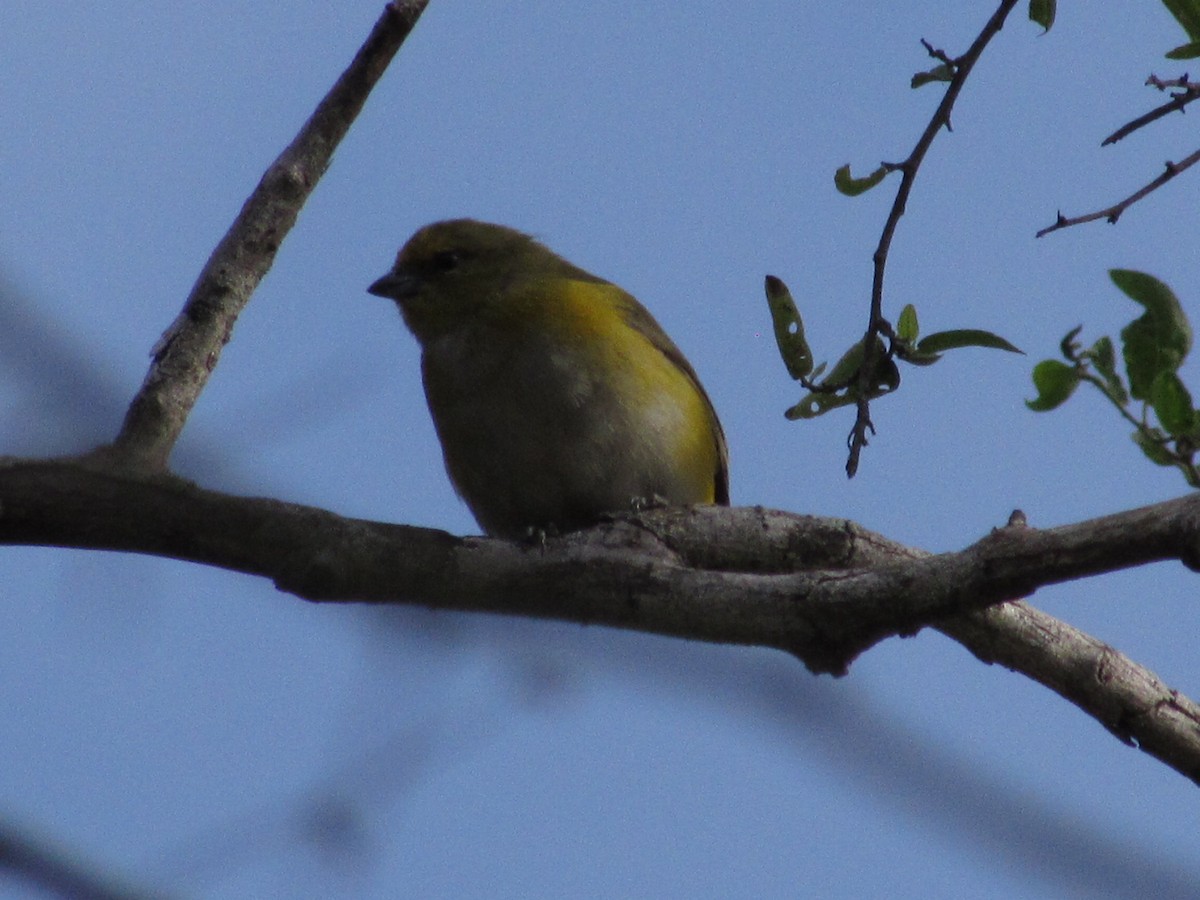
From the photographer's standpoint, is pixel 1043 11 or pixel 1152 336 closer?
pixel 1152 336

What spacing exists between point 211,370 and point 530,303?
3.07 meters

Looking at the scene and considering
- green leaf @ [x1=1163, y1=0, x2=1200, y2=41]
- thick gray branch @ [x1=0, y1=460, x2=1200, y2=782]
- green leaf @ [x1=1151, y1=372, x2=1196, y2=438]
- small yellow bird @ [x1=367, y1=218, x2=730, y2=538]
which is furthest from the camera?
small yellow bird @ [x1=367, y1=218, x2=730, y2=538]

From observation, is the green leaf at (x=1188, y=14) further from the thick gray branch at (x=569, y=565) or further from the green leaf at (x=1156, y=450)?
the thick gray branch at (x=569, y=565)

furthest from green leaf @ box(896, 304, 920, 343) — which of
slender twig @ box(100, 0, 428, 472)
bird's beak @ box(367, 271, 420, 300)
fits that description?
bird's beak @ box(367, 271, 420, 300)

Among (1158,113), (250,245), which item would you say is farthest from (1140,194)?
(250,245)

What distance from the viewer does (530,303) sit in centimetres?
707

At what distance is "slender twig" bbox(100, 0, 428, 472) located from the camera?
3963mm

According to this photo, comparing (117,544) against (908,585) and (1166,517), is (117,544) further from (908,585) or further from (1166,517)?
(1166,517)

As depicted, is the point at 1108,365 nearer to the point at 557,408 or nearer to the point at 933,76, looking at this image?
the point at 933,76

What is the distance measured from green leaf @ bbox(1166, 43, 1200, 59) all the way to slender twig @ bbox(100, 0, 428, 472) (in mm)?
2259

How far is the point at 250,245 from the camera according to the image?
14.1 feet

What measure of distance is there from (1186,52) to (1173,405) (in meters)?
1.18

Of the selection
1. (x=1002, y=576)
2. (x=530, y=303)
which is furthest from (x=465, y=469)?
(x=1002, y=576)

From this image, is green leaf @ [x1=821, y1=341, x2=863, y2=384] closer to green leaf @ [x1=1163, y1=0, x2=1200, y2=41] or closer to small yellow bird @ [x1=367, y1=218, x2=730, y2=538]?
green leaf @ [x1=1163, y1=0, x2=1200, y2=41]
